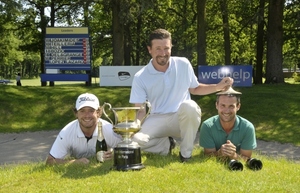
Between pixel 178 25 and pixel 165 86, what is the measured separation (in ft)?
78.5

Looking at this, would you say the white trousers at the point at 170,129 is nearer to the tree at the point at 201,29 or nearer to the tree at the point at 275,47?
the tree at the point at 201,29

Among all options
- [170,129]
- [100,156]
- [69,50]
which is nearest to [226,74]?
[69,50]

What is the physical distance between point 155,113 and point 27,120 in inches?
353

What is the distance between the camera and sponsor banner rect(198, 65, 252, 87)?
600 inches

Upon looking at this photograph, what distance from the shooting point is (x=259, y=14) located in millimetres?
18375

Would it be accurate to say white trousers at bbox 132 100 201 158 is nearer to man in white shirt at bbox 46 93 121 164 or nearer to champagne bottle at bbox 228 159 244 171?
man in white shirt at bbox 46 93 121 164

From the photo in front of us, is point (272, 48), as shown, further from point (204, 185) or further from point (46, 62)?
point (204, 185)

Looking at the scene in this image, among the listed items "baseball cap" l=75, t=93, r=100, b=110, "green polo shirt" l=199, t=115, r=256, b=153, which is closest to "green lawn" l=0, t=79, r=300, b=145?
"green polo shirt" l=199, t=115, r=256, b=153

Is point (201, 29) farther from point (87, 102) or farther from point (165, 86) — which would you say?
point (87, 102)

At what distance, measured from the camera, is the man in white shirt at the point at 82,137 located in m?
5.11

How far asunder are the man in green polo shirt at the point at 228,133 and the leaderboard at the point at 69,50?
14020 millimetres

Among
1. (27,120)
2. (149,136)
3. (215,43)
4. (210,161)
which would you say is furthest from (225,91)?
(215,43)

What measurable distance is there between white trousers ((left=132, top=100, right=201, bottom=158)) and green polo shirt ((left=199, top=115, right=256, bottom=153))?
17 cm

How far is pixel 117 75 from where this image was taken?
17.7 meters
